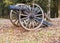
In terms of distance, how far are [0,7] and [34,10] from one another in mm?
11698

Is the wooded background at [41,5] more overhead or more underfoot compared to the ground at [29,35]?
more overhead

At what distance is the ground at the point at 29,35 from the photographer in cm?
898

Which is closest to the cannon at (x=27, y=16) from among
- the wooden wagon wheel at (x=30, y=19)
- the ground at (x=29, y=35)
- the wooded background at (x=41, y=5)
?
the wooden wagon wheel at (x=30, y=19)

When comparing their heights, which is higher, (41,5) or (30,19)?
(41,5)

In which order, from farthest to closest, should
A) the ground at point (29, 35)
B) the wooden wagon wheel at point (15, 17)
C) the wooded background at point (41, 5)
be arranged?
1. the wooded background at point (41, 5)
2. the wooden wagon wheel at point (15, 17)
3. the ground at point (29, 35)

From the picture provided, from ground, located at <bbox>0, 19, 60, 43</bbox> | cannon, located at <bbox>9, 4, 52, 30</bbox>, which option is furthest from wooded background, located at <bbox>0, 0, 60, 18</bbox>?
ground, located at <bbox>0, 19, 60, 43</bbox>

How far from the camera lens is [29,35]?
9.74 metres

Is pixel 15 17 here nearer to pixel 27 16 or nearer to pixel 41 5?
pixel 27 16

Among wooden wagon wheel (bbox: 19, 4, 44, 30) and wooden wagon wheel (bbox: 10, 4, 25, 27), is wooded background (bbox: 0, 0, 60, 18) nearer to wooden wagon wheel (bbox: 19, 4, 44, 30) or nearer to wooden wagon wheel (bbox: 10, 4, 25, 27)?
wooden wagon wheel (bbox: 10, 4, 25, 27)

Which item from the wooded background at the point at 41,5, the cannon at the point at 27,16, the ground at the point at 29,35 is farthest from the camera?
the wooded background at the point at 41,5

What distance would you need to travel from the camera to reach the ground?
8.98 m

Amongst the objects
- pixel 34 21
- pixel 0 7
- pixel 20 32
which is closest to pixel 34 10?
pixel 34 21

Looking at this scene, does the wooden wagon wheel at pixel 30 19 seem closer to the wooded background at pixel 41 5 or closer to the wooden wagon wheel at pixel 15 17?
the wooden wagon wheel at pixel 15 17

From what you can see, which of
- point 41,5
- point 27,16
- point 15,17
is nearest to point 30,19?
point 27,16
